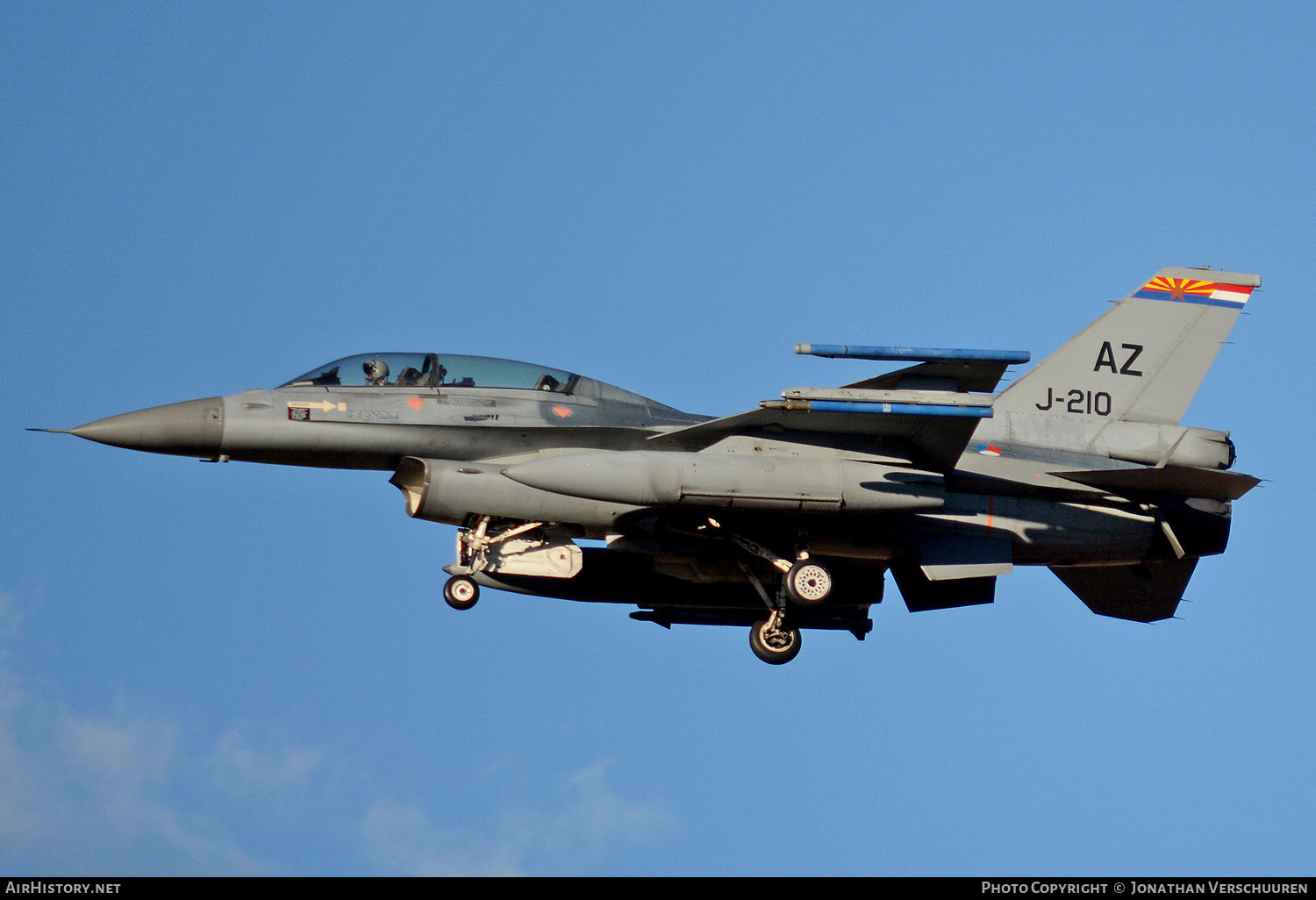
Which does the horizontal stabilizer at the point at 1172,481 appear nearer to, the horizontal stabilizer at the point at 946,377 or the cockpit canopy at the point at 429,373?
the horizontal stabilizer at the point at 946,377

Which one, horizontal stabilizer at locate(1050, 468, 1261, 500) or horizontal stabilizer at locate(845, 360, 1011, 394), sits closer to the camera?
horizontal stabilizer at locate(845, 360, 1011, 394)

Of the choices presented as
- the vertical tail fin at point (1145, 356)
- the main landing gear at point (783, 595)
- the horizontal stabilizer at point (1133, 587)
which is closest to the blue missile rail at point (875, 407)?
the main landing gear at point (783, 595)

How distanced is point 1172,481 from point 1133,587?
2.18 m

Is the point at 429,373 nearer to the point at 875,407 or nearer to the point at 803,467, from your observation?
the point at 803,467

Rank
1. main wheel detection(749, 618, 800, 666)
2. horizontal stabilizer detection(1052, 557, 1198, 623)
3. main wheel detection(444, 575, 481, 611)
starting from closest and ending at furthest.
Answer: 1. main wheel detection(444, 575, 481, 611)
2. main wheel detection(749, 618, 800, 666)
3. horizontal stabilizer detection(1052, 557, 1198, 623)

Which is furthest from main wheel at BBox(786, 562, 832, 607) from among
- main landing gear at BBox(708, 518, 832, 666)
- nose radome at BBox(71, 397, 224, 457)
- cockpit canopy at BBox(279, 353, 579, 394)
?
nose radome at BBox(71, 397, 224, 457)

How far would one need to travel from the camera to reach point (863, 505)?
1493cm

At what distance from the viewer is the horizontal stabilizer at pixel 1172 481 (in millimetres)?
15875

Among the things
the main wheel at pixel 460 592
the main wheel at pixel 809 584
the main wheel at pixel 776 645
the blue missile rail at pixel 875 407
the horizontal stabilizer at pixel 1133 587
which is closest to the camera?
the blue missile rail at pixel 875 407

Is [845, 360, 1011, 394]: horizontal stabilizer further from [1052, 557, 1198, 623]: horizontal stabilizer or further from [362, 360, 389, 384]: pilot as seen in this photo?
[362, 360, 389, 384]: pilot

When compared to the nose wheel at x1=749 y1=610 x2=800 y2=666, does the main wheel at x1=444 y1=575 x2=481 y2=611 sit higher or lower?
higher

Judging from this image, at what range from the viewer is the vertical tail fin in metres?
17.4

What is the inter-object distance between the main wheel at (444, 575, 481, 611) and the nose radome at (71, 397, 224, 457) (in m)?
2.62

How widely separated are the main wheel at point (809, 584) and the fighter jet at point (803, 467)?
2cm
